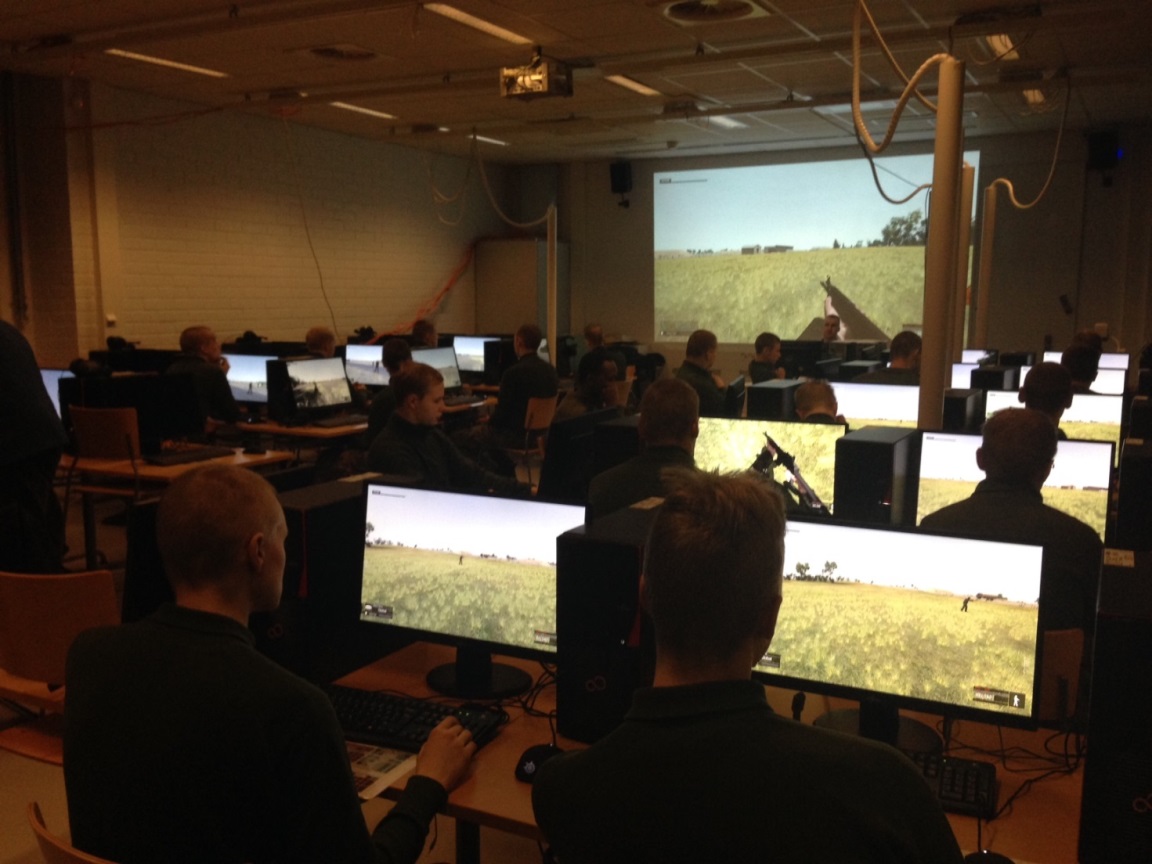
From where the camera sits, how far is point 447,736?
1757mm

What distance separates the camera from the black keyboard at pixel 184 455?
16.2 ft

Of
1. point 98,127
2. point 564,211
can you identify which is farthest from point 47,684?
point 564,211

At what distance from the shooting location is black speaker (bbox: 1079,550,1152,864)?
4.34 ft

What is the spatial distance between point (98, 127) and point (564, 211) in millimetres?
6390

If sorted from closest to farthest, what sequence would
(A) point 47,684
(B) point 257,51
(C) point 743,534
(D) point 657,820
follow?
(D) point 657,820
(C) point 743,534
(A) point 47,684
(B) point 257,51

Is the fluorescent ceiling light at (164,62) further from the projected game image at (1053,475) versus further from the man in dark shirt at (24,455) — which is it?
the projected game image at (1053,475)

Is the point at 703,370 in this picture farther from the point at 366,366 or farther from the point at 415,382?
the point at 366,366

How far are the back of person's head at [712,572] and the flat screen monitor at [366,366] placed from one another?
6722 millimetres

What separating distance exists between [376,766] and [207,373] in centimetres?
475

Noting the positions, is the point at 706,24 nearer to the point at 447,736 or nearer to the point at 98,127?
the point at 98,127

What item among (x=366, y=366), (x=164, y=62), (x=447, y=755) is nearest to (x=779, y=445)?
(x=447, y=755)

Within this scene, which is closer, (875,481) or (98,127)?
(875,481)

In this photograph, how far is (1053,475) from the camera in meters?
3.14

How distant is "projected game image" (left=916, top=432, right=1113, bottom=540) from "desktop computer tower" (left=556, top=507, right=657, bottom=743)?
160 centimetres
